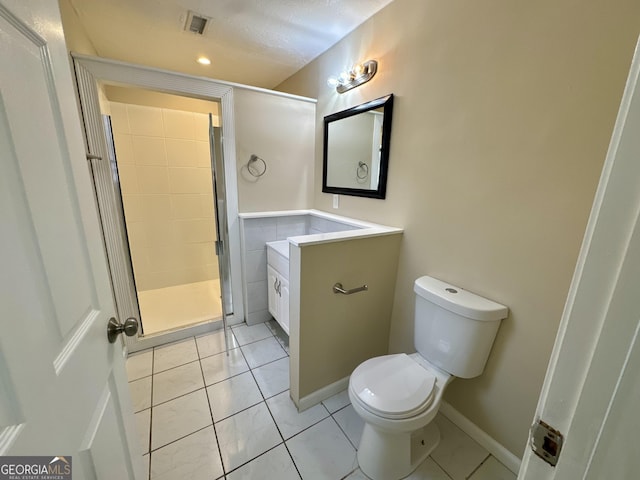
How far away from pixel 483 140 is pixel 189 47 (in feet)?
7.43

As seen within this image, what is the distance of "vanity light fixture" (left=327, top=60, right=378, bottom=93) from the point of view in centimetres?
163

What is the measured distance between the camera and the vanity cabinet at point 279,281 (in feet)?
6.14

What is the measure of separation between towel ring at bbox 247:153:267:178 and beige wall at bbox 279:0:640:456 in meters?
1.07

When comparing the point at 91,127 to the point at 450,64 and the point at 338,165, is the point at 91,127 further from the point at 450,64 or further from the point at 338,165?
the point at 450,64

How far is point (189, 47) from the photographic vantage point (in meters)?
2.00

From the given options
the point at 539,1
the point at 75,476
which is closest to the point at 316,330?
the point at 75,476

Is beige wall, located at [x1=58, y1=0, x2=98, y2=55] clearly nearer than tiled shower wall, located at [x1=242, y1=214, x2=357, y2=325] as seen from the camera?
Yes

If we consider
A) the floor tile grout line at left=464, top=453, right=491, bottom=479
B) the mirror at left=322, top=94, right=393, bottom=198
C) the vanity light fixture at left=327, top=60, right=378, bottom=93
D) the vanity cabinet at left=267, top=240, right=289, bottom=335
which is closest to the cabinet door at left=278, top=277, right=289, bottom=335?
the vanity cabinet at left=267, top=240, right=289, bottom=335

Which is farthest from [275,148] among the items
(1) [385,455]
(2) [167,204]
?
(1) [385,455]

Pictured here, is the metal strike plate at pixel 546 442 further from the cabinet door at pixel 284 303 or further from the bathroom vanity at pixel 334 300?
the cabinet door at pixel 284 303

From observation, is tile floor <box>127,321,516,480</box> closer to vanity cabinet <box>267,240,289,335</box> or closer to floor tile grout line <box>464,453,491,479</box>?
floor tile grout line <box>464,453,491,479</box>

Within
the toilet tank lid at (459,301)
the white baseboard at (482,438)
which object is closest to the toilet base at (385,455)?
the white baseboard at (482,438)

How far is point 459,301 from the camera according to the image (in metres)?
1.18

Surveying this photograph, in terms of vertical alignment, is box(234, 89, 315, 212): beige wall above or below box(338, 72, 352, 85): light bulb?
below
